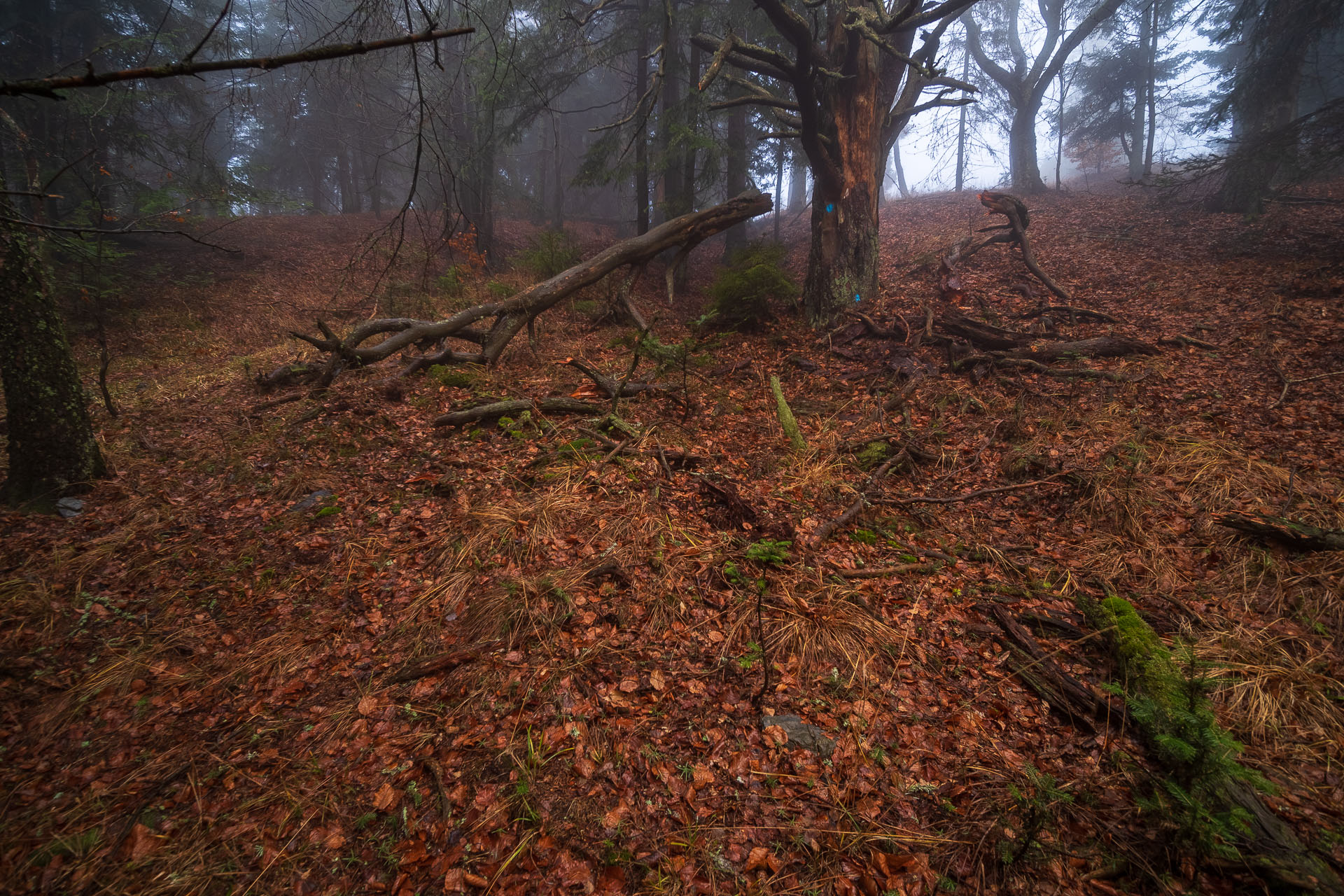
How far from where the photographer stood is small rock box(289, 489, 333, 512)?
15.3 feet

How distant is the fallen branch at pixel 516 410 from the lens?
236 inches

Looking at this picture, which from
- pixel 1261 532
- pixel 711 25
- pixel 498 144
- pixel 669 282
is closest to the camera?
pixel 1261 532

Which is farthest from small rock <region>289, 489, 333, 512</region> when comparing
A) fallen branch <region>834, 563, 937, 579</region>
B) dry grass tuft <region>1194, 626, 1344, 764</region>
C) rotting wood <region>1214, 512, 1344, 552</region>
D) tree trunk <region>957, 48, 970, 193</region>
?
tree trunk <region>957, 48, 970, 193</region>

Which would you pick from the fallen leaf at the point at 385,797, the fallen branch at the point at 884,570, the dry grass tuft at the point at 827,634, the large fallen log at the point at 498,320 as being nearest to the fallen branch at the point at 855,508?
the fallen branch at the point at 884,570

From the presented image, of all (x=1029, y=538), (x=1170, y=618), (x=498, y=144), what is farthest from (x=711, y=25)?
(x=1170, y=618)

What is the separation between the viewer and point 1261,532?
4.09 metres

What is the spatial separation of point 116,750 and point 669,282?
33.1ft

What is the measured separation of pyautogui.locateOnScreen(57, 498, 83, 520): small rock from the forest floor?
9 centimetres

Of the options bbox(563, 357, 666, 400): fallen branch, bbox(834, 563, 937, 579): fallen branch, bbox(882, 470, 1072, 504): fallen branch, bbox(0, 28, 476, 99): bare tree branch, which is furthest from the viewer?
bbox(563, 357, 666, 400): fallen branch

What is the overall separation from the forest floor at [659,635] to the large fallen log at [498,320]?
518 mm

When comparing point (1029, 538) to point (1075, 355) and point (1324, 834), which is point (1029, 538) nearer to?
point (1324, 834)

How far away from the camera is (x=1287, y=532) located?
3959 millimetres

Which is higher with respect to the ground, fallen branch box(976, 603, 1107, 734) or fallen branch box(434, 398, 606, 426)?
fallen branch box(434, 398, 606, 426)

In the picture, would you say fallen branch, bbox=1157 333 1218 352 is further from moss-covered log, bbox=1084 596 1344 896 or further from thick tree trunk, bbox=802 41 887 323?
moss-covered log, bbox=1084 596 1344 896
